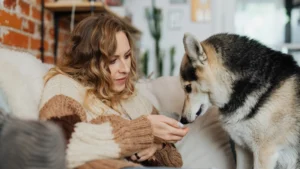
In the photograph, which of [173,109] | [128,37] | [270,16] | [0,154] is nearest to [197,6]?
[270,16]

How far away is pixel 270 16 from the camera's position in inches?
153

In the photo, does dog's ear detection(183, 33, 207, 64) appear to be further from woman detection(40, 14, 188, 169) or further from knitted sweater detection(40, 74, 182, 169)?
knitted sweater detection(40, 74, 182, 169)

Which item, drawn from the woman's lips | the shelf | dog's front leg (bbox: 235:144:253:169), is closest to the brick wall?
the shelf

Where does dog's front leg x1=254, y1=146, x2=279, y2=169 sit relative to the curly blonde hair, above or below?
below

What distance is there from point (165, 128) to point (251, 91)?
1.44 feet

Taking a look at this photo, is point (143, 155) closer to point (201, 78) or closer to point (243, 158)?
point (201, 78)

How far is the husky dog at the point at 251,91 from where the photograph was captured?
141 cm

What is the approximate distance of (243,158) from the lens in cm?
161

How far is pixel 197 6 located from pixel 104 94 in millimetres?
2714

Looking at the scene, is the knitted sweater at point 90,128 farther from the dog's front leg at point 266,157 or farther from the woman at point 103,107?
the dog's front leg at point 266,157

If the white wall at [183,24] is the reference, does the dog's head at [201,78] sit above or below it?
below

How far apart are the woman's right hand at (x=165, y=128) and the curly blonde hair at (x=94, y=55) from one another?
0.27 meters

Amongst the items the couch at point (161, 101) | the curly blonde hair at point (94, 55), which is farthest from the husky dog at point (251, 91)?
the curly blonde hair at point (94, 55)

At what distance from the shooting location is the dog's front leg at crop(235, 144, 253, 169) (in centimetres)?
161
